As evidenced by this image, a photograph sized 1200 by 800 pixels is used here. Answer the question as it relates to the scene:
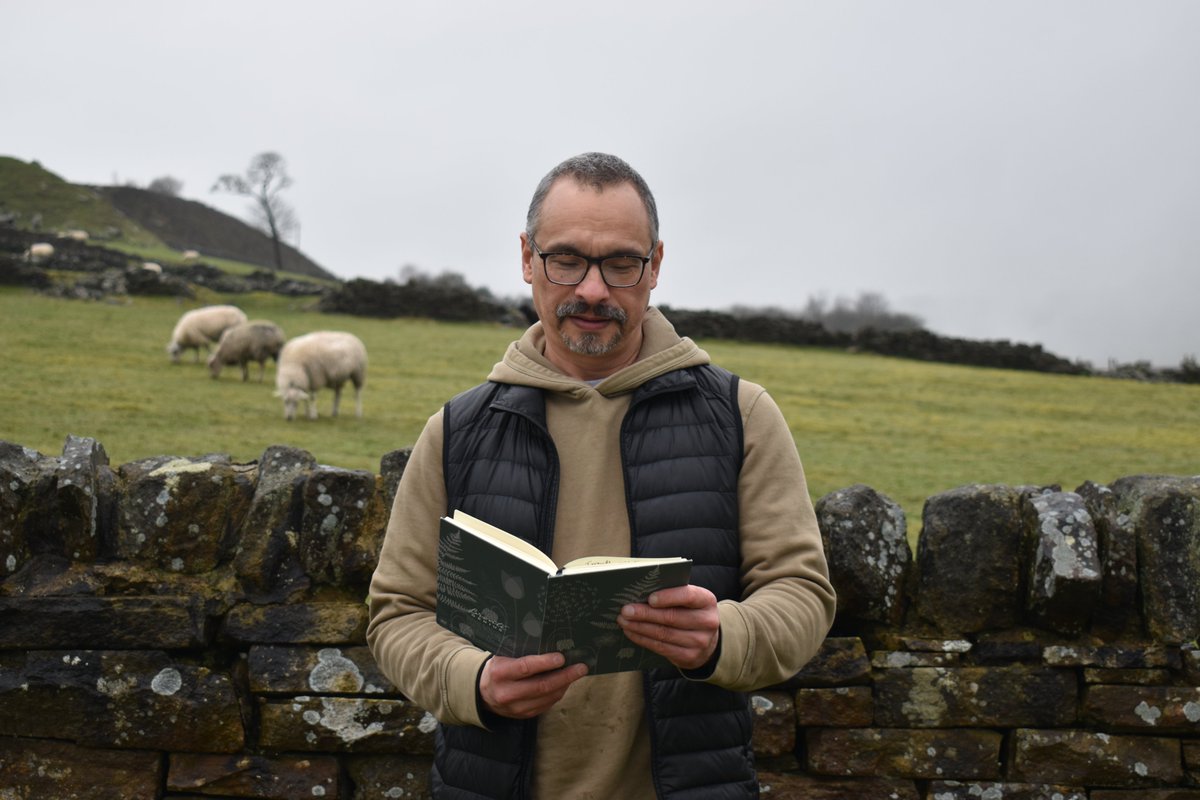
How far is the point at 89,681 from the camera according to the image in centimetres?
401

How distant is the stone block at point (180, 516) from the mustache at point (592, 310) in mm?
2061

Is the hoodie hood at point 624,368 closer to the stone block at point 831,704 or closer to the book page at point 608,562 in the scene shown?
the book page at point 608,562

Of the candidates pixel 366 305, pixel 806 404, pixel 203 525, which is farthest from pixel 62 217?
pixel 203 525

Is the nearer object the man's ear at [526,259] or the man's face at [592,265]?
the man's face at [592,265]

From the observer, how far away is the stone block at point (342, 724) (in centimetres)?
405

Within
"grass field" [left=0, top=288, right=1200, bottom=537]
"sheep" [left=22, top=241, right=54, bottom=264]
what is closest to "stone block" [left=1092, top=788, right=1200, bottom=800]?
"grass field" [left=0, top=288, right=1200, bottom=537]

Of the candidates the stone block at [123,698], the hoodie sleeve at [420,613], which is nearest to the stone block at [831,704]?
the hoodie sleeve at [420,613]

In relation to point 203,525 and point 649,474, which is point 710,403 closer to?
point 649,474

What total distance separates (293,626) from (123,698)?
27.4 inches

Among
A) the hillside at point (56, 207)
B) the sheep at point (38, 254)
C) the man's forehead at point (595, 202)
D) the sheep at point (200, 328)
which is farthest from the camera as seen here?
the hillside at point (56, 207)

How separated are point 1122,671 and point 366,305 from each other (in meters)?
32.8

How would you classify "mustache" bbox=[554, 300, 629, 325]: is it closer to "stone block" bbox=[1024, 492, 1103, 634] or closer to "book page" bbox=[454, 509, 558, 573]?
"book page" bbox=[454, 509, 558, 573]

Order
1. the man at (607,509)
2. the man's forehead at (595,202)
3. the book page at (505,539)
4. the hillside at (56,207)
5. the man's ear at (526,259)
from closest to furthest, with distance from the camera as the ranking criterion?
the book page at (505,539), the man at (607,509), the man's forehead at (595,202), the man's ear at (526,259), the hillside at (56,207)

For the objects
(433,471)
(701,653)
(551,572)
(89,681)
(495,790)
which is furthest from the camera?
(89,681)
